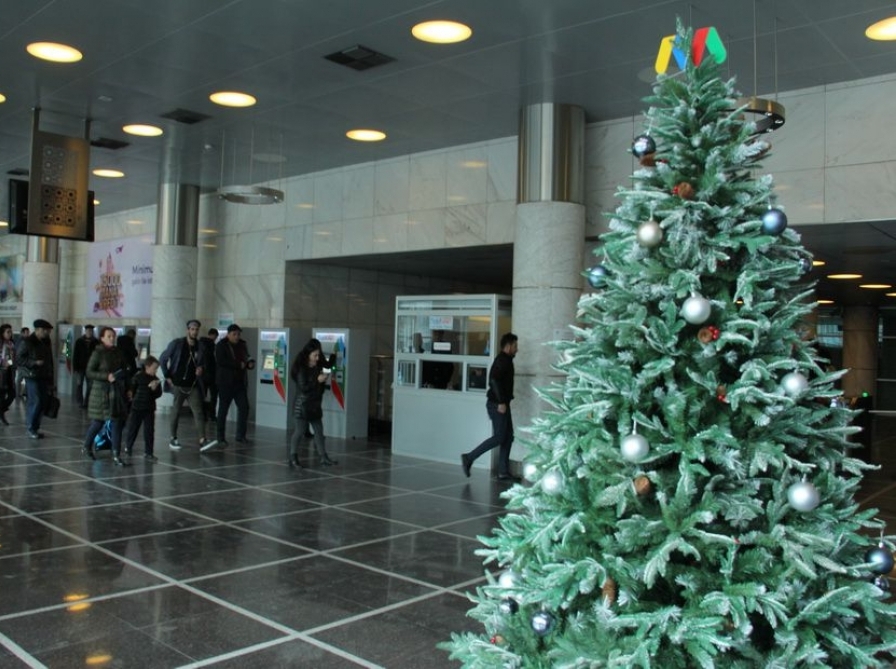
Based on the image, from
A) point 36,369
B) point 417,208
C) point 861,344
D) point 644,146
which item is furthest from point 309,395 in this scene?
point 861,344

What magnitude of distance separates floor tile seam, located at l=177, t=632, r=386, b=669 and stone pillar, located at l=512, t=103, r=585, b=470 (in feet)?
19.0

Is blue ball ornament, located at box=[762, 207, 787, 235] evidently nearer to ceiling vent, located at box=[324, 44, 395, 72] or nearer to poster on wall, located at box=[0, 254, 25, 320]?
ceiling vent, located at box=[324, 44, 395, 72]

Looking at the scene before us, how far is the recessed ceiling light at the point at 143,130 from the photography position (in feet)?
38.6

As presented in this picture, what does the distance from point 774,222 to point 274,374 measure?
41.7 ft

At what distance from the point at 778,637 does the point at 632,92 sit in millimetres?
8139

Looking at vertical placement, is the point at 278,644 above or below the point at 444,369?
below

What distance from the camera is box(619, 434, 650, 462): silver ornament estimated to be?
7.29ft

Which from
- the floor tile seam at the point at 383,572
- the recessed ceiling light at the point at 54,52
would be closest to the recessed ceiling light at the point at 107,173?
the recessed ceiling light at the point at 54,52

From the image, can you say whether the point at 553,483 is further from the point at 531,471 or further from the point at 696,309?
the point at 696,309

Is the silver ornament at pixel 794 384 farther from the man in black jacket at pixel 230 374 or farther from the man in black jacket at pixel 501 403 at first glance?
the man in black jacket at pixel 230 374

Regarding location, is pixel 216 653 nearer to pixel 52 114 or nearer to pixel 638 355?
pixel 638 355

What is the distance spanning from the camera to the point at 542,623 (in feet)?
7.58

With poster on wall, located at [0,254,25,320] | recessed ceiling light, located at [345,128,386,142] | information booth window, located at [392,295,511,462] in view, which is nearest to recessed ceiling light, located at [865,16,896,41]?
information booth window, located at [392,295,511,462]

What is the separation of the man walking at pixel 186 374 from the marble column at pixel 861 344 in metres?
20.2
